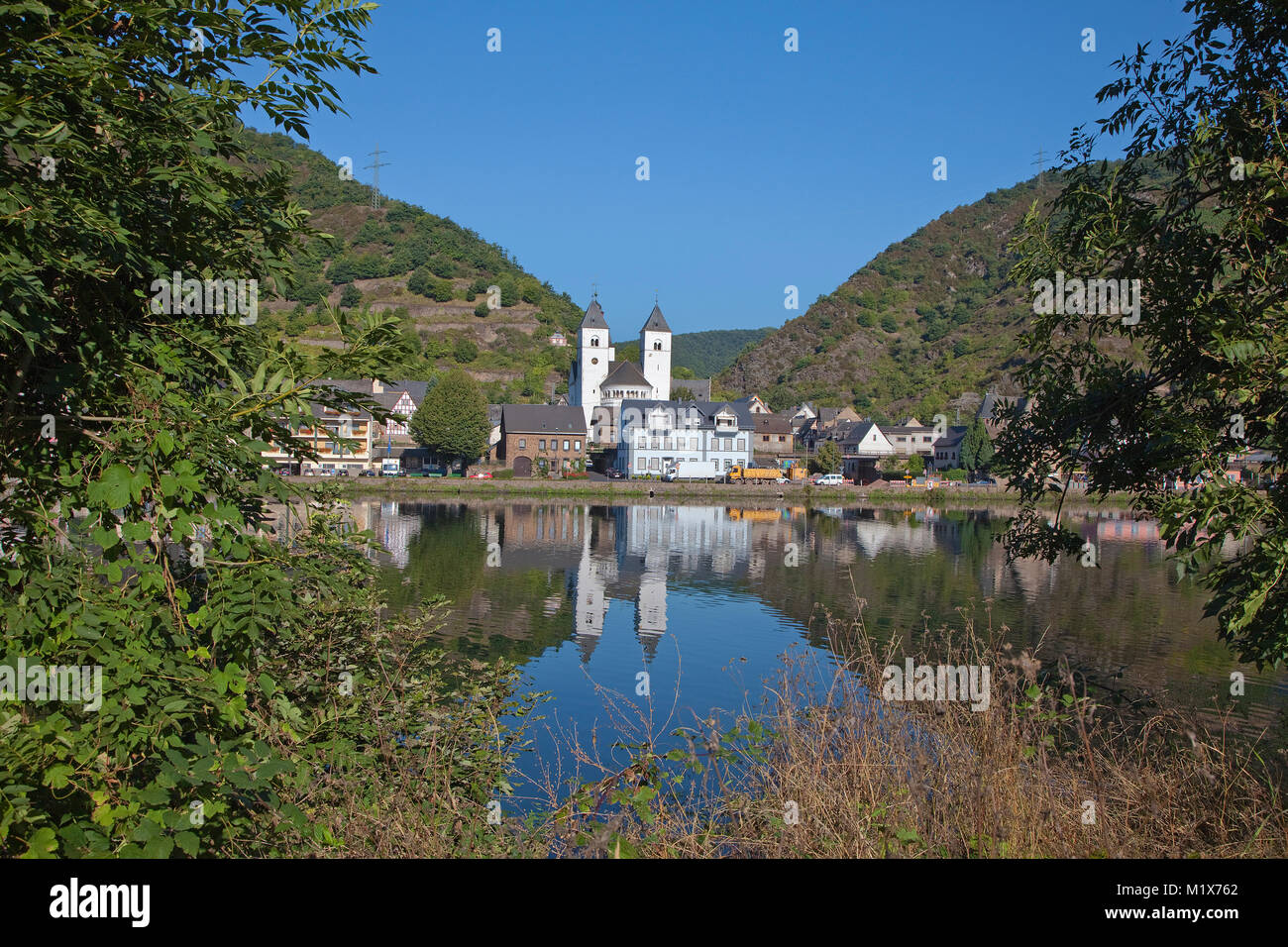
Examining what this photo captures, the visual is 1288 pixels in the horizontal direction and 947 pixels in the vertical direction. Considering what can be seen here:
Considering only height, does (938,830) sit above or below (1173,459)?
below

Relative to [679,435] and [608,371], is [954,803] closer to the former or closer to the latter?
[679,435]

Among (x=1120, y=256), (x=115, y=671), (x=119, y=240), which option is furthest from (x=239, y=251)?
(x=1120, y=256)

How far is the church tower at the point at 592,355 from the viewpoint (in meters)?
111

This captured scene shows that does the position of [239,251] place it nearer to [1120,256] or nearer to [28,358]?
[28,358]

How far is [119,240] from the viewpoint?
385cm

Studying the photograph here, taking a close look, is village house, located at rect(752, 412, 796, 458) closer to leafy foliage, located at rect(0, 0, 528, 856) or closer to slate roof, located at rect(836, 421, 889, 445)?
slate roof, located at rect(836, 421, 889, 445)

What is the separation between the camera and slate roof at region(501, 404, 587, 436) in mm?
91375

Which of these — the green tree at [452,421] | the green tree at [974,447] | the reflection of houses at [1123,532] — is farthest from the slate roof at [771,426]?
the reflection of houses at [1123,532]

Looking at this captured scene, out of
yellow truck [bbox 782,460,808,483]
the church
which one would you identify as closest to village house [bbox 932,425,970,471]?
yellow truck [bbox 782,460,808,483]

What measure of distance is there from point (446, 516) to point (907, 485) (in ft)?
173

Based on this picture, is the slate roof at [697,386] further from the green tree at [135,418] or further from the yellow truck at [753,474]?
the green tree at [135,418]

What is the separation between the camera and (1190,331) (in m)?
8.32

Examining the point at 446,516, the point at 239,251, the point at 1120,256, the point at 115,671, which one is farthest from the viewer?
the point at 446,516
